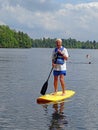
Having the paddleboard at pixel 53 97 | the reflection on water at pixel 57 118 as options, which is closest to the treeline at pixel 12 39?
the paddleboard at pixel 53 97

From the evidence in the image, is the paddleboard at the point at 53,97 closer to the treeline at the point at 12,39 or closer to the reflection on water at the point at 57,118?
the reflection on water at the point at 57,118

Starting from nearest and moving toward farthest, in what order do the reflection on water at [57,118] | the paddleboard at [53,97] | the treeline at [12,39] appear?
the reflection on water at [57,118] → the paddleboard at [53,97] → the treeline at [12,39]

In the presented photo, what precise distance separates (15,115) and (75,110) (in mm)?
2376

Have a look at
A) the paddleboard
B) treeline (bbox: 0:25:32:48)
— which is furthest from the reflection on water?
treeline (bbox: 0:25:32:48)

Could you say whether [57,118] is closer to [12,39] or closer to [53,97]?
[53,97]

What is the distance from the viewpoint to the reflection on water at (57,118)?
12.1 m

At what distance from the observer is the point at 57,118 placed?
13281 millimetres

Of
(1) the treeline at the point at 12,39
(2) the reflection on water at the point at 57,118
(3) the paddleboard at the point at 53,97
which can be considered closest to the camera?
(2) the reflection on water at the point at 57,118

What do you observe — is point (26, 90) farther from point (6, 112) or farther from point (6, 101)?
point (6, 112)

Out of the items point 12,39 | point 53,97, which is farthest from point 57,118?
point 12,39

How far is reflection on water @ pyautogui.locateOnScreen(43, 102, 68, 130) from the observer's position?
12.1 metres

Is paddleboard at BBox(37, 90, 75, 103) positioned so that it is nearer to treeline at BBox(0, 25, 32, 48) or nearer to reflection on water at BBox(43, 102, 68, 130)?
reflection on water at BBox(43, 102, 68, 130)

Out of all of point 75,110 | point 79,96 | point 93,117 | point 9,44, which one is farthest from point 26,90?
point 9,44

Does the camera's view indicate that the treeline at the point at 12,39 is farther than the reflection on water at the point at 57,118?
Yes
